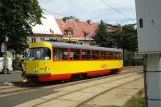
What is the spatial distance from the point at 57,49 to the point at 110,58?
9.82 m

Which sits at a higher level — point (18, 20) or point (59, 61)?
point (18, 20)

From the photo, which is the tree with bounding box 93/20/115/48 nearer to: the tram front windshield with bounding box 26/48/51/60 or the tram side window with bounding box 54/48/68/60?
the tram side window with bounding box 54/48/68/60

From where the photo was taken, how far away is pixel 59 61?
59.0 ft

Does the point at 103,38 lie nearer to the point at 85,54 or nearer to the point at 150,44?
the point at 85,54

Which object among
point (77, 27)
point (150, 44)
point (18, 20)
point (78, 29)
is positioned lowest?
point (150, 44)

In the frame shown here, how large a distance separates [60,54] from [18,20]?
24.0 meters

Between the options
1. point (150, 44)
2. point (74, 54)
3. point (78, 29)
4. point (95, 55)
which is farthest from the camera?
point (78, 29)

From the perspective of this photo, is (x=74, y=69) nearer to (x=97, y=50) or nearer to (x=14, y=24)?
(x=97, y=50)

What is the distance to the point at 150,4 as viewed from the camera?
139 inches

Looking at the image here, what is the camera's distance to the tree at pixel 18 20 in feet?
132

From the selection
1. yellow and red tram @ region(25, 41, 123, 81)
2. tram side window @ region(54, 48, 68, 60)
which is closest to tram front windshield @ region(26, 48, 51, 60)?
yellow and red tram @ region(25, 41, 123, 81)

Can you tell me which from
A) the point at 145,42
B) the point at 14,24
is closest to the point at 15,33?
the point at 14,24

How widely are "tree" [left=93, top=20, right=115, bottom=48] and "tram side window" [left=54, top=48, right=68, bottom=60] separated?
35972mm

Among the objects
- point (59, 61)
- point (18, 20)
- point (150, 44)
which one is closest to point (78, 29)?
point (18, 20)
